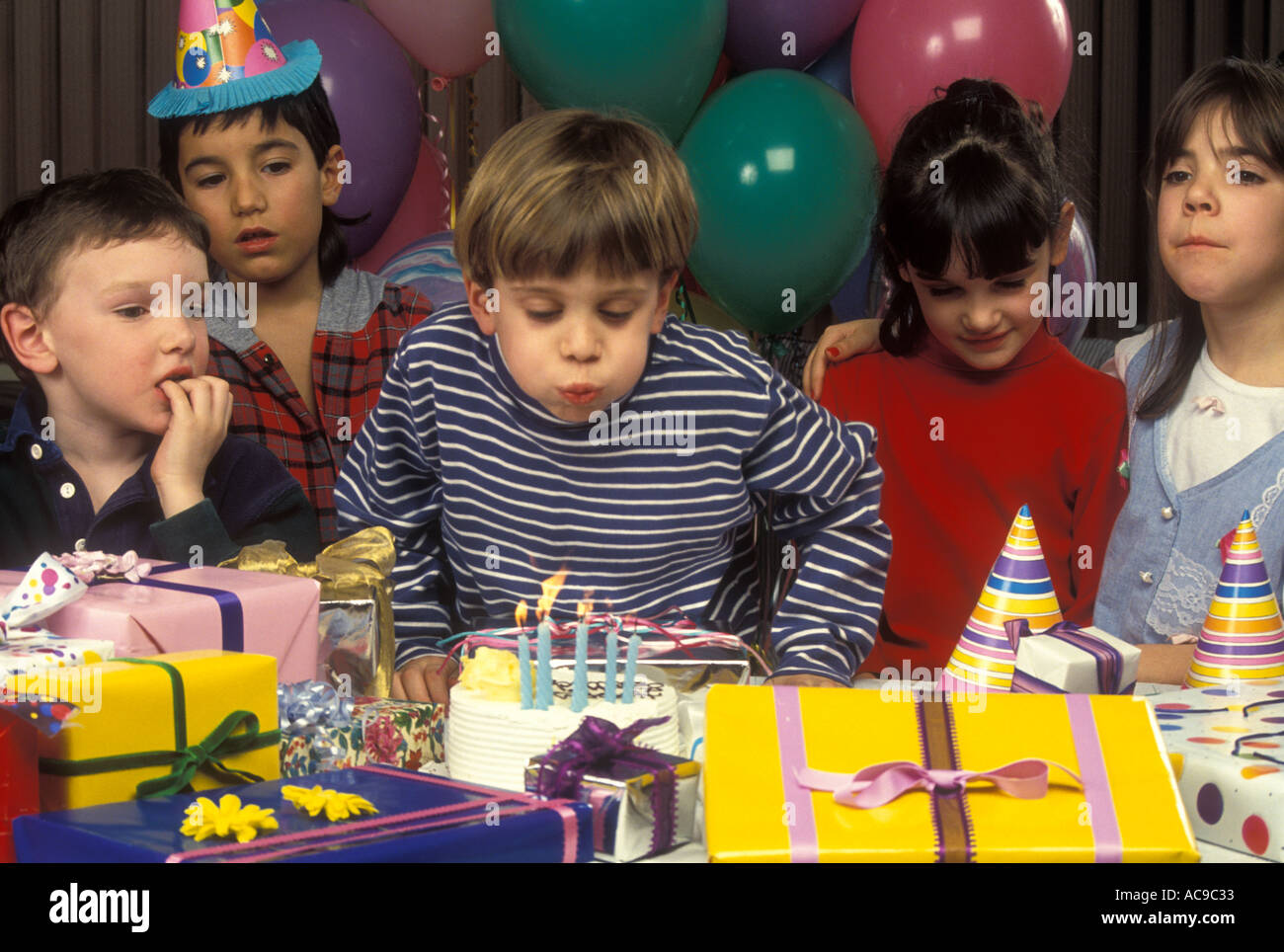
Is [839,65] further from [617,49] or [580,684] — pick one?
[580,684]

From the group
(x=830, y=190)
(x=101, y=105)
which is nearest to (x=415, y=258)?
(x=830, y=190)

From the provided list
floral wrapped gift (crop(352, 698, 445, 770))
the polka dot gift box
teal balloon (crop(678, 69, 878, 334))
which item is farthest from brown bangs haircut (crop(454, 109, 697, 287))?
teal balloon (crop(678, 69, 878, 334))

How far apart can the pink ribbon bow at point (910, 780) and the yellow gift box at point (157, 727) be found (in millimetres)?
400

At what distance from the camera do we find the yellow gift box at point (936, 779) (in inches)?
33.6

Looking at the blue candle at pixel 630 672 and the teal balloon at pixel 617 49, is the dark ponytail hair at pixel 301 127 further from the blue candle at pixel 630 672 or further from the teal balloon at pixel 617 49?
the blue candle at pixel 630 672

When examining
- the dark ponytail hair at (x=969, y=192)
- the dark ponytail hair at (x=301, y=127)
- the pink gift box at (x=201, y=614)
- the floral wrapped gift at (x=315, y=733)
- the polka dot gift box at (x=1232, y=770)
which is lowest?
the polka dot gift box at (x=1232, y=770)

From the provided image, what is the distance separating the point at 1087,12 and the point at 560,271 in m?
4.64

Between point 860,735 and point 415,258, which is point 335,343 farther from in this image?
point 860,735

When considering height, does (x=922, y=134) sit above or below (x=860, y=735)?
above

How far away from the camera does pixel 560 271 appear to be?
1.30m

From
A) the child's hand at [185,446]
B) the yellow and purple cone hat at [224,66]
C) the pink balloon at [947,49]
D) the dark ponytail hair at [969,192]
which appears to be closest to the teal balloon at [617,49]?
the pink balloon at [947,49]

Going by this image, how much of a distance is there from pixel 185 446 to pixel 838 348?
100 centimetres

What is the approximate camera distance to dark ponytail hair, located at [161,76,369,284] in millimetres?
2061

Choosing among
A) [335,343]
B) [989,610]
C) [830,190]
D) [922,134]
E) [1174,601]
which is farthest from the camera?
[830,190]
